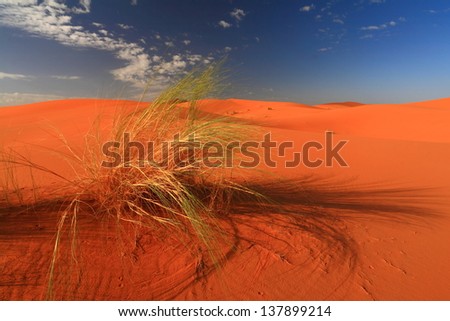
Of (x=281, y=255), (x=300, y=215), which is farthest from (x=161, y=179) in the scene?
(x=300, y=215)

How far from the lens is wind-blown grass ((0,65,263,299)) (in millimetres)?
2127

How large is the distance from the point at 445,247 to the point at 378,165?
2.56m

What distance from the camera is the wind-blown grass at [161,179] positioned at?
2.13 meters

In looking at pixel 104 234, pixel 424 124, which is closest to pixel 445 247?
pixel 104 234

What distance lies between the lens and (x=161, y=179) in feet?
7.36

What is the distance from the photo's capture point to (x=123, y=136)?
2404 millimetres

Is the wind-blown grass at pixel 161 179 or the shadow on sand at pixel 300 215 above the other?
the wind-blown grass at pixel 161 179

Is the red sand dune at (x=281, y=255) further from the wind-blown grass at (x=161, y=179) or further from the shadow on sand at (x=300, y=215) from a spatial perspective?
the wind-blown grass at (x=161, y=179)

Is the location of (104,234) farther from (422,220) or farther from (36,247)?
(422,220)

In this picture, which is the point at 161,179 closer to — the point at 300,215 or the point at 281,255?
the point at 281,255

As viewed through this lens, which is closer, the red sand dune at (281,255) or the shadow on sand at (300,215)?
the red sand dune at (281,255)

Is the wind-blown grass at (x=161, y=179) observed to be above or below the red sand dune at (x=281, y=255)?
above

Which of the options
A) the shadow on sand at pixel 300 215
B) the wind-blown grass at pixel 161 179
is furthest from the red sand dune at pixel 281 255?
the wind-blown grass at pixel 161 179

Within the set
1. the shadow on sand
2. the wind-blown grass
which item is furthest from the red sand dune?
the wind-blown grass
